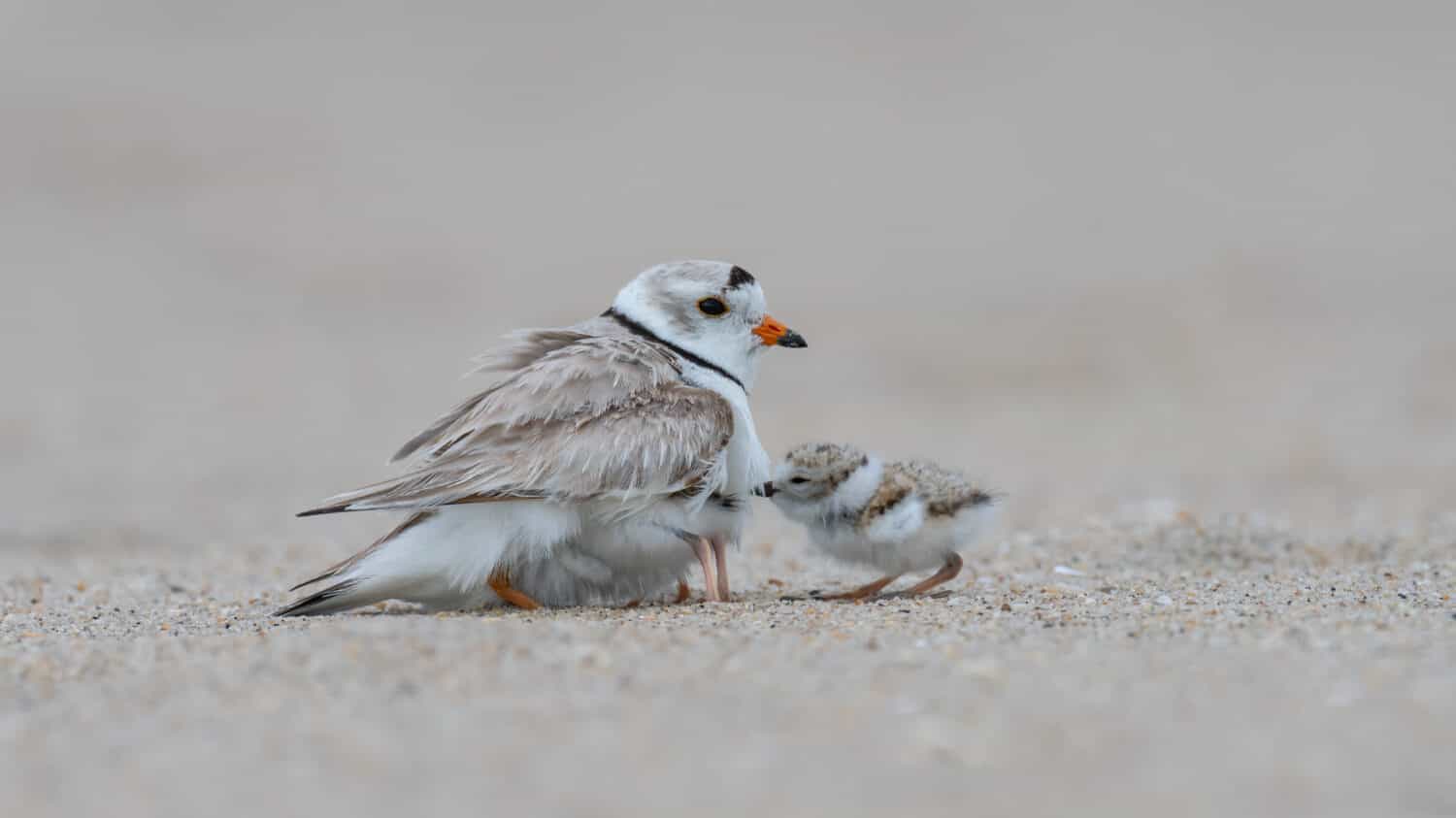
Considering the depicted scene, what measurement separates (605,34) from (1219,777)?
77.1 ft

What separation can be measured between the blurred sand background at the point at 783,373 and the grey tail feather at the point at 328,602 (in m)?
0.13

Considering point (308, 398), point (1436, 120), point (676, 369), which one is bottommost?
point (308, 398)

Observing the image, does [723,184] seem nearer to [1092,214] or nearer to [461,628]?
[1092,214]

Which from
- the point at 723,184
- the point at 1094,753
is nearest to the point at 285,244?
the point at 723,184

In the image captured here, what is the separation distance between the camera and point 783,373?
43.7 ft

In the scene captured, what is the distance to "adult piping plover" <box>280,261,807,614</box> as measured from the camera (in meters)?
4.66

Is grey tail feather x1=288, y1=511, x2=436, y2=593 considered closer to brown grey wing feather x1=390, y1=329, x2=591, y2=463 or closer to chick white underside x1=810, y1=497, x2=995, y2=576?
brown grey wing feather x1=390, y1=329, x2=591, y2=463

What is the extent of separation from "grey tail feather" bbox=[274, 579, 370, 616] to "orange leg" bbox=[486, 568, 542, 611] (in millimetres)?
343

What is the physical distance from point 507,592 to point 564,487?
405 mm

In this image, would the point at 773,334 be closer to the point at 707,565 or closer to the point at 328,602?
the point at 707,565

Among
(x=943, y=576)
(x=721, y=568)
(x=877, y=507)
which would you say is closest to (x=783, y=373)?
(x=943, y=576)

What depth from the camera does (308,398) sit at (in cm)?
1265

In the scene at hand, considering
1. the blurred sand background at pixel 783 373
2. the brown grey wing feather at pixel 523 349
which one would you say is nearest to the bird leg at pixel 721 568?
the blurred sand background at pixel 783 373

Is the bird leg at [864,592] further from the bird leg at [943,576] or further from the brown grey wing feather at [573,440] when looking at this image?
the brown grey wing feather at [573,440]
